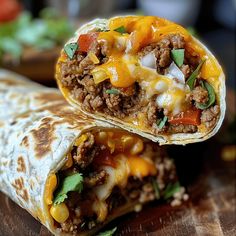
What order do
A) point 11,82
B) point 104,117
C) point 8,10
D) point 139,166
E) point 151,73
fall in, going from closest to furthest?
point 151,73, point 104,117, point 139,166, point 11,82, point 8,10

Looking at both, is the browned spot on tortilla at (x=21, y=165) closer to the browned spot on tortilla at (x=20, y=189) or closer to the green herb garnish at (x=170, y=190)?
the browned spot on tortilla at (x=20, y=189)

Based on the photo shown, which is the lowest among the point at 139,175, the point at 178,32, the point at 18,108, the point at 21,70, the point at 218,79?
the point at 21,70

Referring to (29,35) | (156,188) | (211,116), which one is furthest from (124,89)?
(29,35)

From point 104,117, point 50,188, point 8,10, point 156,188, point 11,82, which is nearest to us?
point 50,188

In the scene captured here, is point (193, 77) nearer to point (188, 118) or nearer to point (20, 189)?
point (188, 118)

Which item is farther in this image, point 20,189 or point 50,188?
point 20,189

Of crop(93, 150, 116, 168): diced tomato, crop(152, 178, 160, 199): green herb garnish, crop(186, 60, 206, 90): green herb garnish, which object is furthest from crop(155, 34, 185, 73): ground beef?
crop(152, 178, 160, 199): green herb garnish

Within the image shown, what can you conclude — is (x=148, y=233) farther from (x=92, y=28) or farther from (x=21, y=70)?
(x=21, y=70)


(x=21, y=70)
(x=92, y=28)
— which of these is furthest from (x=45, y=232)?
(x=21, y=70)
